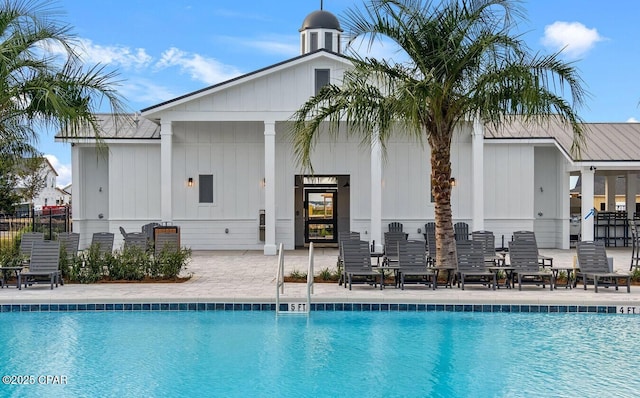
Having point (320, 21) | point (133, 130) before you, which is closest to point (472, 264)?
point (133, 130)

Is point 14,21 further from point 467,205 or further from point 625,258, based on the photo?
point 625,258

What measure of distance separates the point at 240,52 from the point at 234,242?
7.48 m

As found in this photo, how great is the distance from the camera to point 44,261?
1215cm

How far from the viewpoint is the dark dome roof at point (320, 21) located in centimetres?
2823

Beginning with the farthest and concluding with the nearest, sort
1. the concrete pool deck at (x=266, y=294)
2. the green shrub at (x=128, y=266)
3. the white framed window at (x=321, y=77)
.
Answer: the white framed window at (x=321, y=77)
the green shrub at (x=128, y=266)
the concrete pool deck at (x=266, y=294)

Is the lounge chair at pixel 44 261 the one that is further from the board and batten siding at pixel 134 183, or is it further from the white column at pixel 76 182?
the white column at pixel 76 182

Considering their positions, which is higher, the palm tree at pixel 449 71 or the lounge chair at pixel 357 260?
the palm tree at pixel 449 71

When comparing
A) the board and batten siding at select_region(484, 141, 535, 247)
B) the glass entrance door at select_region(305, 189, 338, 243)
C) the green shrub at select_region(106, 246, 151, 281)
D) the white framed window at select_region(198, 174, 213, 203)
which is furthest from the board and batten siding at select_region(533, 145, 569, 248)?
the green shrub at select_region(106, 246, 151, 281)

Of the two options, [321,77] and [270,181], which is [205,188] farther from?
[321,77]

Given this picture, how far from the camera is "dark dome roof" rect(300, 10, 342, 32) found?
28234 mm

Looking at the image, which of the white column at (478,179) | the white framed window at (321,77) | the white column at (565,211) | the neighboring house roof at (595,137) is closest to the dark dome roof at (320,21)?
the white framed window at (321,77)

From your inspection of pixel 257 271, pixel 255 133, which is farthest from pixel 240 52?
pixel 257 271

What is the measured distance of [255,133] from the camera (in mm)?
20688

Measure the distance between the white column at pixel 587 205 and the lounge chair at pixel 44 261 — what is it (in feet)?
50.5
